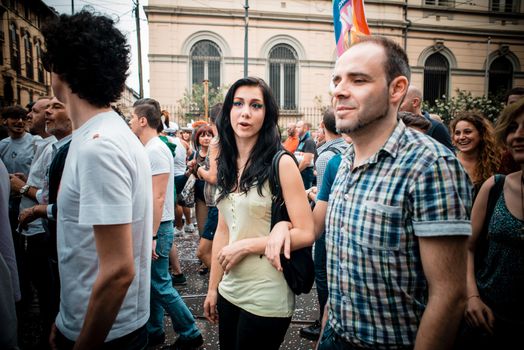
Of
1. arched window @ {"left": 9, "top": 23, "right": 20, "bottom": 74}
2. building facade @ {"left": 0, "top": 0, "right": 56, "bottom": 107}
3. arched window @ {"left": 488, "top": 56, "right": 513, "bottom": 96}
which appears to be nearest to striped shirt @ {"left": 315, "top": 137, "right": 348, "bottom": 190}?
arched window @ {"left": 488, "top": 56, "right": 513, "bottom": 96}

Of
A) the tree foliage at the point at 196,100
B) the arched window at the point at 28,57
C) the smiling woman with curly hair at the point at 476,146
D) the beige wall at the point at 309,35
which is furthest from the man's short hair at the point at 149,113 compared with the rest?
the arched window at the point at 28,57

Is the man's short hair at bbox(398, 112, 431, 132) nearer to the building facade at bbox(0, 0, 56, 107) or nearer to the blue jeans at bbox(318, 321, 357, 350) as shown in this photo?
the blue jeans at bbox(318, 321, 357, 350)

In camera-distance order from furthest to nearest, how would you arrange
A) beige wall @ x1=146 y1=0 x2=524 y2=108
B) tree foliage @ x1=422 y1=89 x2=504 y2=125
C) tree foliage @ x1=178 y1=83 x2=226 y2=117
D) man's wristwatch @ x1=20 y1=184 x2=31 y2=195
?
beige wall @ x1=146 y1=0 x2=524 y2=108
tree foliage @ x1=178 y1=83 x2=226 y2=117
tree foliage @ x1=422 y1=89 x2=504 y2=125
man's wristwatch @ x1=20 y1=184 x2=31 y2=195

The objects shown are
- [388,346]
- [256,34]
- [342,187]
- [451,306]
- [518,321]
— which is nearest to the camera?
[451,306]

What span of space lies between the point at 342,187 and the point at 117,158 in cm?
100

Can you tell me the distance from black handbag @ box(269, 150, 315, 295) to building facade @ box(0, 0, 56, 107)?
2500cm

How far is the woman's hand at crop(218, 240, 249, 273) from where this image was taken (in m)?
1.87

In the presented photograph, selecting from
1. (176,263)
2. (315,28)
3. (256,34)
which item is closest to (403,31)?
(315,28)

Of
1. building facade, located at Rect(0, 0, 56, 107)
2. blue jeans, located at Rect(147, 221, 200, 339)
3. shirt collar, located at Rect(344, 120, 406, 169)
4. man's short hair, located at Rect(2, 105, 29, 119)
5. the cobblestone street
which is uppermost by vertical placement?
building facade, located at Rect(0, 0, 56, 107)

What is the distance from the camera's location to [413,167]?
1224 mm

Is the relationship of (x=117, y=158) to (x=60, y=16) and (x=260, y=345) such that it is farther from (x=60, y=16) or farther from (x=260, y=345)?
(x=260, y=345)

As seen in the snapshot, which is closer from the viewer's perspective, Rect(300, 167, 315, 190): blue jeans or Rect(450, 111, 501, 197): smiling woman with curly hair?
Rect(450, 111, 501, 197): smiling woman with curly hair

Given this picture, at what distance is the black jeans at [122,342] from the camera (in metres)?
1.50

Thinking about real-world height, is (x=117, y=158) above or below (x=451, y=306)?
above
